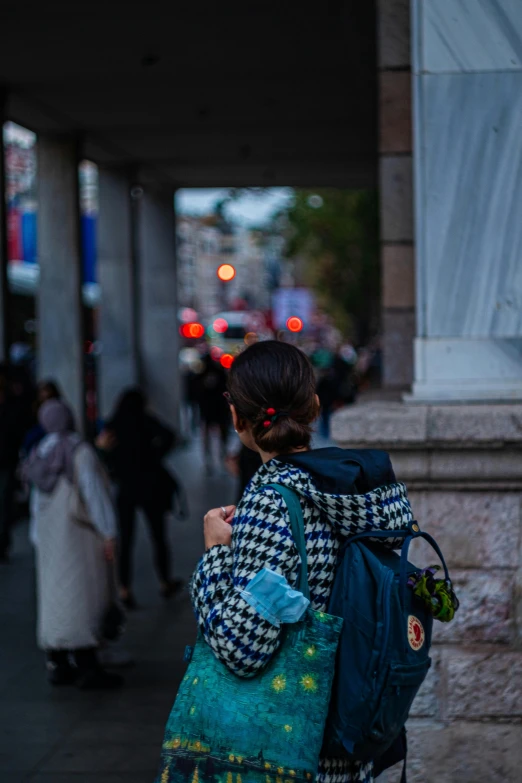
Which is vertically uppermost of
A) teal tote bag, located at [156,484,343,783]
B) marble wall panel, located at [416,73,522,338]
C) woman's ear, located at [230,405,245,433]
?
marble wall panel, located at [416,73,522,338]

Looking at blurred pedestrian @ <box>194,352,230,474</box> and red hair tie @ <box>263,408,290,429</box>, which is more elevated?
red hair tie @ <box>263,408,290,429</box>

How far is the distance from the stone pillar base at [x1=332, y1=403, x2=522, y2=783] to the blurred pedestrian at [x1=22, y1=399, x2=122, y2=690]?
314 cm

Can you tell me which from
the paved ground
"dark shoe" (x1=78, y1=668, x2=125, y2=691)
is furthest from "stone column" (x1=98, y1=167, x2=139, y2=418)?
"dark shoe" (x1=78, y1=668, x2=125, y2=691)

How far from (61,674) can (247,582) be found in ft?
16.4

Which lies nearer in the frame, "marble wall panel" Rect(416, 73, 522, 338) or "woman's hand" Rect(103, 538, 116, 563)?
"marble wall panel" Rect(416, 73, 522, 338)

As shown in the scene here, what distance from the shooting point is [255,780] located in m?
2.52

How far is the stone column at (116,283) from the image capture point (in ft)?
69.1

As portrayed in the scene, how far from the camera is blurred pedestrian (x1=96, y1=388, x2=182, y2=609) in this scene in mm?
9609

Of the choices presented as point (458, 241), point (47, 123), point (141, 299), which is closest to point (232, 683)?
point (458, 241)

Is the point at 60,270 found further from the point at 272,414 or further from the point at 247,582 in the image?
the point at 247,582

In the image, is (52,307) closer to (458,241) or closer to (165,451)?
(165,451)

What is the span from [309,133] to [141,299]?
7.40m

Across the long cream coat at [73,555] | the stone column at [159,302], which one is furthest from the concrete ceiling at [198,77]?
the long cream coat at [73,555]

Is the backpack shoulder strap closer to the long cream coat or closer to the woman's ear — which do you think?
the woman's ear
